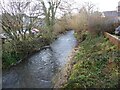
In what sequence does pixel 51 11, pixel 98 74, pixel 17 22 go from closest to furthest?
pixel 98 74, pixel 17 22, pixel 51 11

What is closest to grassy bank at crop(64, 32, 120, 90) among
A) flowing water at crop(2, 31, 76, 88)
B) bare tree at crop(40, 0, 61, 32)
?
flowing water at crop(2, 31, 76, 88)

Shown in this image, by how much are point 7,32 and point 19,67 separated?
4431mm

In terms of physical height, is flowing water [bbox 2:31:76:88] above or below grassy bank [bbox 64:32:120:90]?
below

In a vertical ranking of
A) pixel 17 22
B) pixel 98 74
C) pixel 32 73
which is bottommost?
pixel 32 73

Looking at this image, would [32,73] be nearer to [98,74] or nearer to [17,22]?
[98,74]

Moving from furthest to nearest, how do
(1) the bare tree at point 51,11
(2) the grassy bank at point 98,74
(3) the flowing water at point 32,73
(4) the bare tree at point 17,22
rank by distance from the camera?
1. (1) the bare tree at point 51,11
2. (4) the bare tree at point 17,22
3. (3) the flowing water at point 32,73
4. (2) the grassy bank at point 98,74

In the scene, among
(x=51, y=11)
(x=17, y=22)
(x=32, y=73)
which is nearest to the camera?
(x=32, y=73)

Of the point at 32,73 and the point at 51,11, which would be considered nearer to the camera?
the point at 32,73

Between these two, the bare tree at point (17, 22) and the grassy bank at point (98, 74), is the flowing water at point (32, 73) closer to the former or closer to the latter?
the grassy bank at point (98, 74)

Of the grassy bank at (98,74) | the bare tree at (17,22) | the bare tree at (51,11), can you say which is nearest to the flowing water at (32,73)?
the grassy bank at (98,74)

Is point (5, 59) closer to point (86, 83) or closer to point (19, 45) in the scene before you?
point (19, 45)

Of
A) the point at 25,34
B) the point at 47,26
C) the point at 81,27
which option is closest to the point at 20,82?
the point at 25,34

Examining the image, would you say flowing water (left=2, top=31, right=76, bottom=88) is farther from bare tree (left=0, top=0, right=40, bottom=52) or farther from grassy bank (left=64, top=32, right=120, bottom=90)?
bare tree (left=0, top=0, right=40, bottom=52)

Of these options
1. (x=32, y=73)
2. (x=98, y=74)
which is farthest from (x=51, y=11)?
(x=98, y=74)
